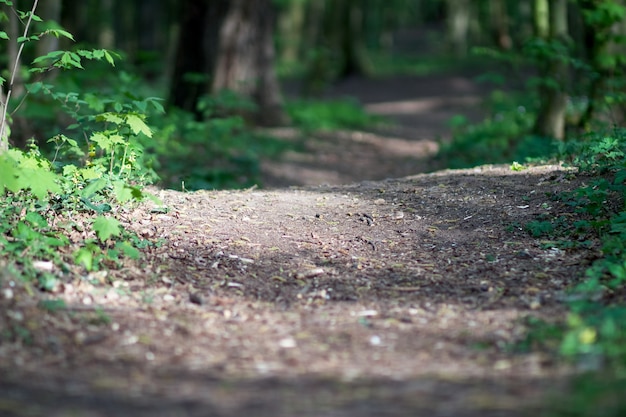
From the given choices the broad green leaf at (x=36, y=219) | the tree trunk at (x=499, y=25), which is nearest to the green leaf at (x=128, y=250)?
the broad green leaf at (x=36, y=219)

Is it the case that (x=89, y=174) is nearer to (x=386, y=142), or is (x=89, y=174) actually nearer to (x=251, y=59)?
(x=251, y=59)

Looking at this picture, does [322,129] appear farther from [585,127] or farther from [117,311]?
[117,311]

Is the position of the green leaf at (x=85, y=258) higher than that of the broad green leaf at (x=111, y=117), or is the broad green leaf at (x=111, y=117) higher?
the broad green leaf at (x=111, y=117)

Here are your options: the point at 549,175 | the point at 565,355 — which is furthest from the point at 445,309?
the point at 549,175

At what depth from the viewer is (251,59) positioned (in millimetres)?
13445

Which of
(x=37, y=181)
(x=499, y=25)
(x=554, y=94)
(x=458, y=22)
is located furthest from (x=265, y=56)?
(x=458, y=22)

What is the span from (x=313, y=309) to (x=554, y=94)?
7226 mm

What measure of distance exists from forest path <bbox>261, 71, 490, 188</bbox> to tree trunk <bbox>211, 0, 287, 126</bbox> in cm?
62

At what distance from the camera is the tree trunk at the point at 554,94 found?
10.4 metres

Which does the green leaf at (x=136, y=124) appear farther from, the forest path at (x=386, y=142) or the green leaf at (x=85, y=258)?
the forest path at (x=386, y=142)

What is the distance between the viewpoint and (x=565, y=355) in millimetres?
3424

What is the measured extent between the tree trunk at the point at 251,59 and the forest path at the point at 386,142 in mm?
620

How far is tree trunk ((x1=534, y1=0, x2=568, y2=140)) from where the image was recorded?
10.4 meters

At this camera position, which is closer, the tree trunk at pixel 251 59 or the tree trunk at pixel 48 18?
the tree trunk at pixel 48 18
